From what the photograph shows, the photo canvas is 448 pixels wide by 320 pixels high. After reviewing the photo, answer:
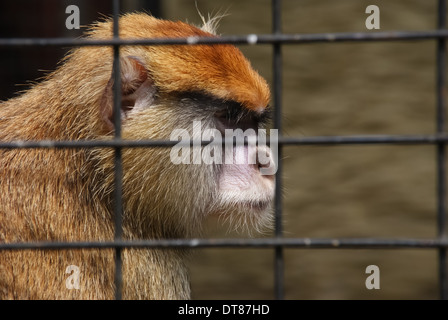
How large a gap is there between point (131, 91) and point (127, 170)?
336mm

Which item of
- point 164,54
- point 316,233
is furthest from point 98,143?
point 316,233

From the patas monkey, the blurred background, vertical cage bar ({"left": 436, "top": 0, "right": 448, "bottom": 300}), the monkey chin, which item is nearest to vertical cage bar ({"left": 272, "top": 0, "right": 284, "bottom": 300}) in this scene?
vertical cage bar ({"left": 436, "top": 0, "right": 448, "bottom": 300})

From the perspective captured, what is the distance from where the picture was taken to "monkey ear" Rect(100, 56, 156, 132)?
2840 millimetres

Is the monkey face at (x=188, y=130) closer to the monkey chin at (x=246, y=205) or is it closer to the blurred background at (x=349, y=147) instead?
the monkey chin at (x=246, y=205)

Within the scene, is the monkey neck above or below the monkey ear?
below

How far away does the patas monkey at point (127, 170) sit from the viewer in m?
2.73

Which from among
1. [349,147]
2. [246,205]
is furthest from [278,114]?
[349,147]

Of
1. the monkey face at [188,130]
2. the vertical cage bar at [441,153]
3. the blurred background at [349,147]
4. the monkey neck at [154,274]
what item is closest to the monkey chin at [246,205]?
the monkey face at [188,130]

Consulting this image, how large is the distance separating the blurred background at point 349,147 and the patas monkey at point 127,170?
176 centimetres

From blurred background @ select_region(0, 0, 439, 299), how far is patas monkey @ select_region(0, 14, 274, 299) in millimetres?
1762

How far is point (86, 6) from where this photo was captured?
538 cm

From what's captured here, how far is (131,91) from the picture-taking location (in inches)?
115

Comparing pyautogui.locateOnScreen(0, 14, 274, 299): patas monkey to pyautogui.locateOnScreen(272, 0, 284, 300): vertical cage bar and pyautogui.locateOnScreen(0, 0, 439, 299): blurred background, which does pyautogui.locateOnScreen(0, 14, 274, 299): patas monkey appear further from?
pyautogui.locateOnScreen(0, 0, 439, 299): blurred background

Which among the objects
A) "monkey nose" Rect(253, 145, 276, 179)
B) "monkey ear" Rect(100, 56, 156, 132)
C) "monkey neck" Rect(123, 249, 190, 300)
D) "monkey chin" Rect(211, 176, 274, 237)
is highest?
"monkey ear" Rect(100, 56, 156, 132)
